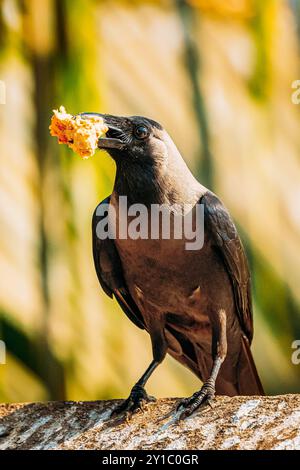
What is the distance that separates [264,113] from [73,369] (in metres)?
2.68

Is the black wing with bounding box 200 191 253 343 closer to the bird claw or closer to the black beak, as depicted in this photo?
the black beak

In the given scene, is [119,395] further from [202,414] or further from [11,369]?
[202,414]

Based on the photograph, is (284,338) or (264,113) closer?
(284,338)

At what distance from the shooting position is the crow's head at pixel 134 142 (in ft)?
14.6

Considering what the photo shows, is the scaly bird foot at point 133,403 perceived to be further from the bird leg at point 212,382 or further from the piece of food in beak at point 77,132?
the piece of food in beak at point 77,132

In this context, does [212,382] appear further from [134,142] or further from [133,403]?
[134,142]

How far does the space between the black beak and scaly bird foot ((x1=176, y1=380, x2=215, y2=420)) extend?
1.33 meters

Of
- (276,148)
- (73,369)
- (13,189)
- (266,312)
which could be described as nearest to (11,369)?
(73,369)

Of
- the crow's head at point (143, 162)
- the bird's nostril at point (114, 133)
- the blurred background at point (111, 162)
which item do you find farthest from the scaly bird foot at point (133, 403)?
the blurred background at point (111, 162)

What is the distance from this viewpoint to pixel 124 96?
715cm

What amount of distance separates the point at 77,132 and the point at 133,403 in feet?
4.37

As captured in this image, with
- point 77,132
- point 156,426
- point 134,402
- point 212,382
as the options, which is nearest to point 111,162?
point 77,132

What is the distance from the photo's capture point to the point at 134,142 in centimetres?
448
